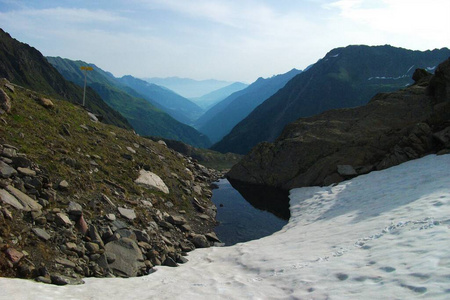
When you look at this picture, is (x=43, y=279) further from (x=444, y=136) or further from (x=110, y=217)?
(x=444, y=136)

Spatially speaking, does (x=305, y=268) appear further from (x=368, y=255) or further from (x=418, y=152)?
(x=418, y=152)

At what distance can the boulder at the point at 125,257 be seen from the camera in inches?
528

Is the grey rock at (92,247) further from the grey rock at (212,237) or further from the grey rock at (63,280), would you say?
the grey rock at (212,237)

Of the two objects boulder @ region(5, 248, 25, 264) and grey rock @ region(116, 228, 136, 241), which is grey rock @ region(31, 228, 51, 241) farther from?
grey rock @ region(116, 228, 136, 241)

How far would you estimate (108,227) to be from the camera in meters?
15.4

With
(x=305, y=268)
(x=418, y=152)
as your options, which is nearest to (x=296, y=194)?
(x=418, y=152)

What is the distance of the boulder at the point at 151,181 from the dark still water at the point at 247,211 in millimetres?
5013

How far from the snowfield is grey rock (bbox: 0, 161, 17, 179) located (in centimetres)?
584

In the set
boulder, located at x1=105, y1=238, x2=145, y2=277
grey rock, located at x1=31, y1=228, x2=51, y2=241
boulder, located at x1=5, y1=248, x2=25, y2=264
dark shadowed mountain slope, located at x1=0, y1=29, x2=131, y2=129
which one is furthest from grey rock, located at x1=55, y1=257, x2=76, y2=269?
dark shadowed mountain slope, located at x1=0, y1=29, x2=131, y2=129

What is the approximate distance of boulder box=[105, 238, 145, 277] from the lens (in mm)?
13406

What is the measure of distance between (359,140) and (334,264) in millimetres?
24396

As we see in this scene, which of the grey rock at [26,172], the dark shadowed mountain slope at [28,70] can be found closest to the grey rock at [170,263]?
the grey rock at [26,172]

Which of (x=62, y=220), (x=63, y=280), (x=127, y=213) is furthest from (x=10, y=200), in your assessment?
(x=127, y=213)

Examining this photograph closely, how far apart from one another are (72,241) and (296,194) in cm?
2102
